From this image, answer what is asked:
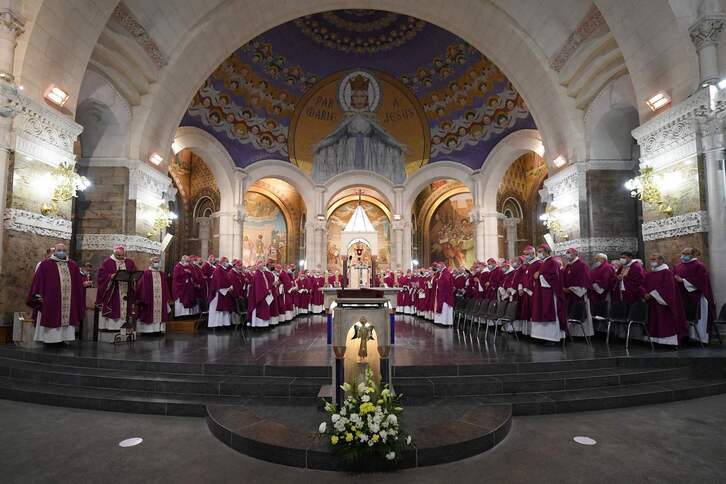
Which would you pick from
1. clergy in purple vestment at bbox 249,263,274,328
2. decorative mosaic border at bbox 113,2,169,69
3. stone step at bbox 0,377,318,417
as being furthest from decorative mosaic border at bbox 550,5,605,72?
stone step at bbox 0,377,318,417

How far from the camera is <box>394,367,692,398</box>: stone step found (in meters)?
4.66

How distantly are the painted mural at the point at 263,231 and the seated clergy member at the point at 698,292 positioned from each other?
19452 mm

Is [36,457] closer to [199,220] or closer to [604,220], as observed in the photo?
[604,220]

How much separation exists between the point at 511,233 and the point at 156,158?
648 inches

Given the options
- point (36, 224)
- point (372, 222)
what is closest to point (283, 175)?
point (372, 222)

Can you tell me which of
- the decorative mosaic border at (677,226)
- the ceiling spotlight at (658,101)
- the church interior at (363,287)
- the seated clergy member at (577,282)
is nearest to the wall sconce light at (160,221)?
the church interior at (363,287)

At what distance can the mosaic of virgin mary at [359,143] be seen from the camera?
2036 centimetres

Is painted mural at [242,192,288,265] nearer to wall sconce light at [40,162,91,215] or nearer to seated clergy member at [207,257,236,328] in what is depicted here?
seated clergy member at [207,257,236,328]

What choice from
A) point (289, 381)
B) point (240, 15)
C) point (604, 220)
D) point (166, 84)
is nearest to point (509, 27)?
point (604, 220)

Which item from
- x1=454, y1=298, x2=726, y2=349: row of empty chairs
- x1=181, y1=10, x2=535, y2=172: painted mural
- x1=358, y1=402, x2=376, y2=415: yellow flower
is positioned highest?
x1=181, y1=10, x2=535, y2=172: painted mural

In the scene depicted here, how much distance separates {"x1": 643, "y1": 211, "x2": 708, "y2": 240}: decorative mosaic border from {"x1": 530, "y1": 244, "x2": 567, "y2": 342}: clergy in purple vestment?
2644 mm

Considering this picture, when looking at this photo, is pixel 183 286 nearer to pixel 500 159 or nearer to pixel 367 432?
pixel 367 432

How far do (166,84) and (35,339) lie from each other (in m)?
7.58

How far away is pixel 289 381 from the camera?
4.78 metres
